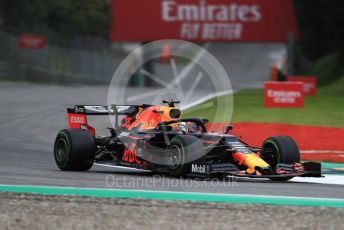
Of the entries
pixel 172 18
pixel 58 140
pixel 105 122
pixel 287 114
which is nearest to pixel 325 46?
pixel 172 18

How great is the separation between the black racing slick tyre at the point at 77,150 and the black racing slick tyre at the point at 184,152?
175 cm

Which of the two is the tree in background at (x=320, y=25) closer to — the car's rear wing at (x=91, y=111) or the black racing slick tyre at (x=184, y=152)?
the car's rear wing at (x=91, y=111)

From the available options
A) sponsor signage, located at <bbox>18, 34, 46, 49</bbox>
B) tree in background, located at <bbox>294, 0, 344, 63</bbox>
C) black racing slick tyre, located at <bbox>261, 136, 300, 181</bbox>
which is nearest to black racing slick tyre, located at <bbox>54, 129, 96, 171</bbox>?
black racing slick tyre, located at <bbox>261, 136, 300, 181</bbox>

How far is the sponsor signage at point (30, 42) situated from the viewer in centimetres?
5703

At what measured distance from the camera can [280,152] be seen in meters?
15.0

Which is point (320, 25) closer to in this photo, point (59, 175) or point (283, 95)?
point (283, 95)

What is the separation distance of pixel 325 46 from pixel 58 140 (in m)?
40.6

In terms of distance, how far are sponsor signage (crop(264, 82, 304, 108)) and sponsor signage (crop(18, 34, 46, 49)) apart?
995 inches

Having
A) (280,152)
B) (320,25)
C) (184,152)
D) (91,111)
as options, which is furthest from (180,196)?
(320,25)

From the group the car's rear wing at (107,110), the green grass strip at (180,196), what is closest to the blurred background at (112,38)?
the car's rear wing at (107,110)

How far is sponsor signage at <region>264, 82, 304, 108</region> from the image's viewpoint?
34781 millimetres

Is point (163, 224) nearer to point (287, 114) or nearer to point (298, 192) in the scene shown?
point (298, 192)

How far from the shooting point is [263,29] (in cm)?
6194

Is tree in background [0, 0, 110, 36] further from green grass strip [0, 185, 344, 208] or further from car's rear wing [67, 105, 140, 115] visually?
green grass strip [0, 185, 344, 208]
